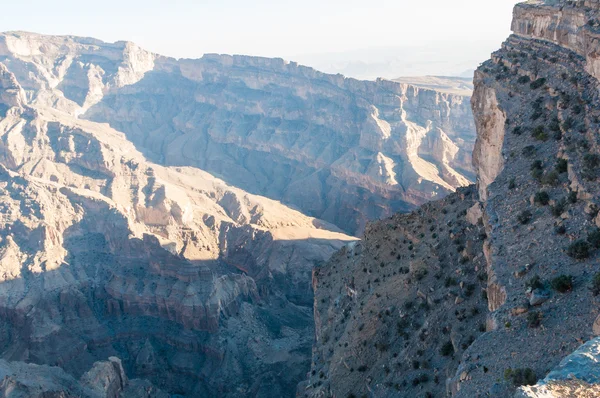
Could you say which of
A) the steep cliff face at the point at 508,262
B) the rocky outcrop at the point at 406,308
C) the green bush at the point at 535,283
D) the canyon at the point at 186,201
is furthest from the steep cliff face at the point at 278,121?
the green bush at the point at 535,283

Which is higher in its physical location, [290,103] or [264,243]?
[290,103]

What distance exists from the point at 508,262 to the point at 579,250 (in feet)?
7.49

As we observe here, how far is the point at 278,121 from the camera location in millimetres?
160750

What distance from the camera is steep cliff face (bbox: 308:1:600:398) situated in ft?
47.0

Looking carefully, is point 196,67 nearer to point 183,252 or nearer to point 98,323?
point 183,252

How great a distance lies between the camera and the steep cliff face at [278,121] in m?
123

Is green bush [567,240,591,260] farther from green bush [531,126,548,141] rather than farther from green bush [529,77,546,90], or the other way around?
green bush [529,77,546,90]

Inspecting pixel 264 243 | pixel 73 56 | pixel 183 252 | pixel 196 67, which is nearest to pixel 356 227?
pixel 264 243

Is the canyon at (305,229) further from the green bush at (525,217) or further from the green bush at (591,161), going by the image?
the green bush at (525,217)

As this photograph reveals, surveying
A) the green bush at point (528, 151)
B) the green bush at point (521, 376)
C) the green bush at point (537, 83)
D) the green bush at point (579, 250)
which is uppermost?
the green bush at point (537, 83)

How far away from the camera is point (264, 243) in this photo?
3573 inches

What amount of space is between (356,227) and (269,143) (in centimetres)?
4968

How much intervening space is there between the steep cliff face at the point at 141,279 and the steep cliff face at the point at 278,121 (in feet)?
69.8

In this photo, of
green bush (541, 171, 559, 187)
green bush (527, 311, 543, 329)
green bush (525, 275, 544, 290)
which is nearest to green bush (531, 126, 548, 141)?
green bush (541, 171, 559, 187)
